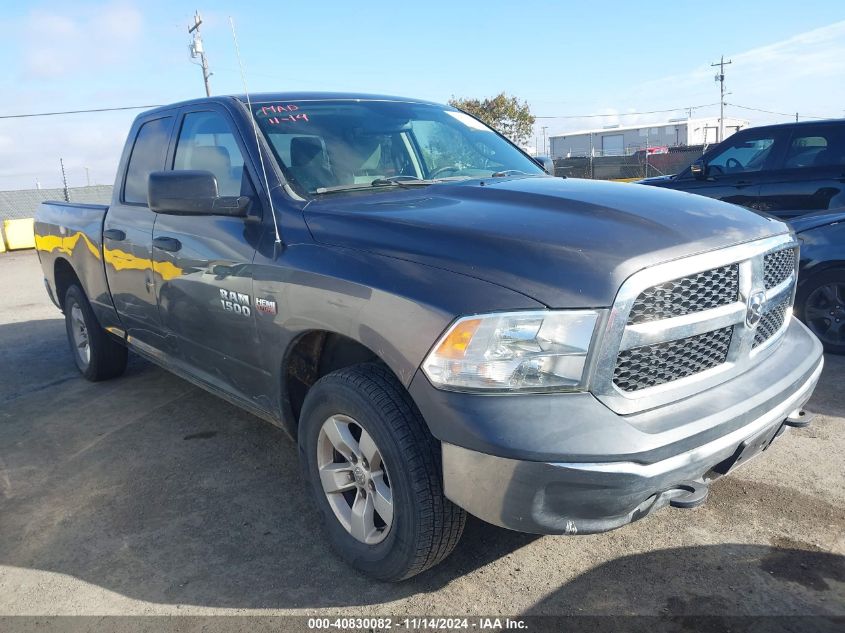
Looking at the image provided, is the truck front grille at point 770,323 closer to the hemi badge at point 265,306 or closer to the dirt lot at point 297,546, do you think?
the dirt lot at point 297,546

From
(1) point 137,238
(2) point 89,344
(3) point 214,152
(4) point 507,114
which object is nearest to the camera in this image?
(3) point 214,152

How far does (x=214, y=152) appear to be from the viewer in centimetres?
359

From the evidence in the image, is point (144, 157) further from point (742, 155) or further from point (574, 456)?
point (742, 155)

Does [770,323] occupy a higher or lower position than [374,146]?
lower

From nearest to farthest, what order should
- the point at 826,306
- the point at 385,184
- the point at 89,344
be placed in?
the point at 385,184, the point at 826,306, the point at 89,344

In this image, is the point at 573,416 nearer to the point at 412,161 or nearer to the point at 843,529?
the point at 843,529

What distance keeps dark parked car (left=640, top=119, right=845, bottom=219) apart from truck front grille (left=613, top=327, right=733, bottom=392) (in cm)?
505

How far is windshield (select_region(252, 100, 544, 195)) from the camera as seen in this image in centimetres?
321

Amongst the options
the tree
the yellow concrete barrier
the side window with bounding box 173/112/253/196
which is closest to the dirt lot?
the side window with bounding box 173/112/253/196

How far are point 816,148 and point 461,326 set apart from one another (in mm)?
6786

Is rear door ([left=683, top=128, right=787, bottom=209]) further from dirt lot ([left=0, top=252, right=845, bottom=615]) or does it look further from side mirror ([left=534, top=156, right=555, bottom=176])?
side mirror ([left=534, top=156, right=555, bottom=176])

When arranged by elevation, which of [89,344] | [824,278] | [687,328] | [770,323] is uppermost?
[687,328]

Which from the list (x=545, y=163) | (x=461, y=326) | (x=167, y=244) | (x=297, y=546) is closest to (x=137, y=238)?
(x=167, y=244)

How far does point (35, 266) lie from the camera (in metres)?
14.1
